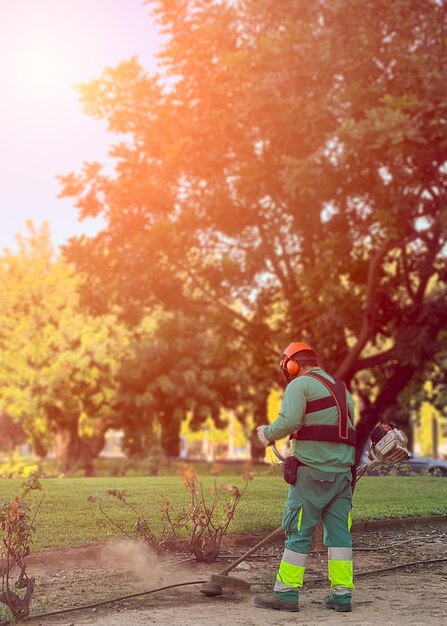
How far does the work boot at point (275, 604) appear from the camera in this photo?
6770 mm

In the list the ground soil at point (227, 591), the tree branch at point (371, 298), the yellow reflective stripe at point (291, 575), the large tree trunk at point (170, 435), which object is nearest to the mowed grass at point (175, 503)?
the ground soil at point (227, 591)

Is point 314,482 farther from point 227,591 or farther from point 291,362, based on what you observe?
point 227,591

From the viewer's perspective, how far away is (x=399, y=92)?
21.1 m

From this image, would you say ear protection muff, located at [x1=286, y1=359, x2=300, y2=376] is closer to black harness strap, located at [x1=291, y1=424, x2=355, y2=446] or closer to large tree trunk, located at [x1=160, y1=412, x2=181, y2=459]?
black harness strap, located at [x1=291, y1=424, x2=355, y2=446]

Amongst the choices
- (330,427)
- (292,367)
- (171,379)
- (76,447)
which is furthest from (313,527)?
(171,379)

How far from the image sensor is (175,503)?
11.2m

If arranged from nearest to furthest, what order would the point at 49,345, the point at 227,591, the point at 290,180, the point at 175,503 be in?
the point at 227,591 < the point at 175,503 < the point at 290,180 < the point at 49,345

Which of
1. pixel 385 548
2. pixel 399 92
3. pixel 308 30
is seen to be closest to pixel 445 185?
pixel 399 92

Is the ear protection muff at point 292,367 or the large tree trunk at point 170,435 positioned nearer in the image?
the ear protection muff at point 292,367

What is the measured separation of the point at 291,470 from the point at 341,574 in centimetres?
81

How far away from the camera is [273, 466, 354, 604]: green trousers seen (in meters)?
6.83

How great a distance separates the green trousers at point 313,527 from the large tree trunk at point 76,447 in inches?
1167

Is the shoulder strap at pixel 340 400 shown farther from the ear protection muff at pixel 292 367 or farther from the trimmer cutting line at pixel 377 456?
the trimmer cutting line at pixel 377 456

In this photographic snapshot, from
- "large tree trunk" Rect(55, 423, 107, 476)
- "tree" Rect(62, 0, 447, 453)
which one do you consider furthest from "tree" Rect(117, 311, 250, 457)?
"tree" Rect(62, 0, 447, 453)
